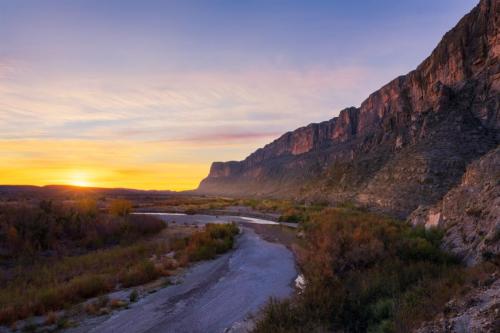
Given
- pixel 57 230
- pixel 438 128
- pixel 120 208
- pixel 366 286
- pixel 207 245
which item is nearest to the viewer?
pixel 366 286

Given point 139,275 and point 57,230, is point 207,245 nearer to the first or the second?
point 139,275

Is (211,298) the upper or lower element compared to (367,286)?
lower

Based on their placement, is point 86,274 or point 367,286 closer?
point 367,286

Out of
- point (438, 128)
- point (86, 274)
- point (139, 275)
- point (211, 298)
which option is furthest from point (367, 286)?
point (438, 128)

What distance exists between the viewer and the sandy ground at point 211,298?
1092cm

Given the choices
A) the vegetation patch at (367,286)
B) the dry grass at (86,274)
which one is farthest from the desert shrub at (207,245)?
the vegetation patch at (367,286)

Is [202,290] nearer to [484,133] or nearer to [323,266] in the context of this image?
[323,266]

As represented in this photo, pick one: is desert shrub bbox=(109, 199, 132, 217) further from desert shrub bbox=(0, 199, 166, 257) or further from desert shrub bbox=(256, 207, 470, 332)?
desert shrub bbox=(256, 207, 470, 332)

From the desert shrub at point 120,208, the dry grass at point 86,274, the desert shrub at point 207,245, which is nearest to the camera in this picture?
the dry grass at point 86,274

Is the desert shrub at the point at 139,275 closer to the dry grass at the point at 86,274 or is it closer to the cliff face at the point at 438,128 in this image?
the dry grass at the point at 86,274

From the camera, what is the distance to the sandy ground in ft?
35.8

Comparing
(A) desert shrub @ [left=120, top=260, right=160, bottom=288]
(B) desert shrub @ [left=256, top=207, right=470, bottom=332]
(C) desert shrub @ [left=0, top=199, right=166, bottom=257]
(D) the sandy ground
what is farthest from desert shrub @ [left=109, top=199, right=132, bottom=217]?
(B) desert shrub @ [left=256, top=207, right=470, bottom=332]

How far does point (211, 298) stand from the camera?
1341 cm

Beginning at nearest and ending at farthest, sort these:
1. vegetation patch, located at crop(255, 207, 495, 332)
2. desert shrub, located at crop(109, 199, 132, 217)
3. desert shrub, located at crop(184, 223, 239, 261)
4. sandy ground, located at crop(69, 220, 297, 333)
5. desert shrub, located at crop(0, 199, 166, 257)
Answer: vegetation patch, located at crop(255, 207, 495, 332), sandy ground, located at crop(69, 220, 297, 333), desert shrub, located at crop(184, 223, 239, 261), desert shrub, located at crop(0, 199, 166, 257), desert shrub, located at crop(109, 199, 132, 217)
